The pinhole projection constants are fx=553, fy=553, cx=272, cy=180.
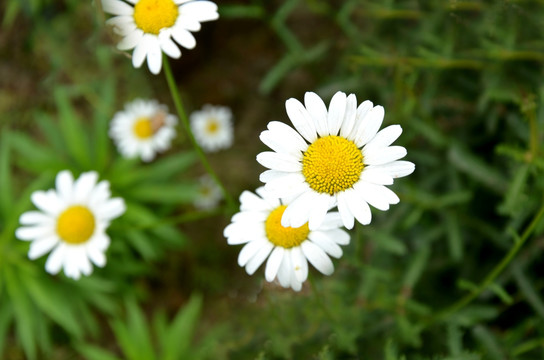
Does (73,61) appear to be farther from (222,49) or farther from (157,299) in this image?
(157,299)

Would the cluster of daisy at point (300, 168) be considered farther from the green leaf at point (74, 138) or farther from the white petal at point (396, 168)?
the green leaf at point (74, 138)

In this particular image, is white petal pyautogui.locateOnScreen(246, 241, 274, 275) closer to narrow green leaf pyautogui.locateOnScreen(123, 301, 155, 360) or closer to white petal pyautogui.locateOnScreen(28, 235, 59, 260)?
white petal pyautogui.locateOnScreen(28, 235, 59, 260)

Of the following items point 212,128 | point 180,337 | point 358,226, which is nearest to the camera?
point 358,226

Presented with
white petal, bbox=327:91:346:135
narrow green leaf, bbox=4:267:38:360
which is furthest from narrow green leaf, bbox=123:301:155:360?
white petal, bbox=327:91:346:135

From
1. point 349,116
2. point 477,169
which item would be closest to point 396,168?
point 349,116

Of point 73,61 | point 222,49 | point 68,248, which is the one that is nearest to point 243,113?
point 222,49

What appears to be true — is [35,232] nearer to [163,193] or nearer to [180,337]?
[163,193]

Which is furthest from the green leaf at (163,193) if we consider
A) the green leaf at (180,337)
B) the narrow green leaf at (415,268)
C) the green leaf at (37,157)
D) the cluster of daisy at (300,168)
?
the cluster of daisy at (300,168)
